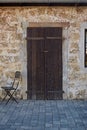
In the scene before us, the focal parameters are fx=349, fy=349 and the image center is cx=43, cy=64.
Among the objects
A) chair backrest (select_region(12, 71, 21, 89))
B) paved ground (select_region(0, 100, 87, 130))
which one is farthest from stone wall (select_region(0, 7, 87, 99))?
paved ground (select_region(0, 100, 87, 130))

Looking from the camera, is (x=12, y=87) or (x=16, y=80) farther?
(x=16, y=80)

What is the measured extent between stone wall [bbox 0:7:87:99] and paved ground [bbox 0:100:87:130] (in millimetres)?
707

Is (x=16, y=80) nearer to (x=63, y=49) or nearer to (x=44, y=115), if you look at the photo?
(x=63, y=49)

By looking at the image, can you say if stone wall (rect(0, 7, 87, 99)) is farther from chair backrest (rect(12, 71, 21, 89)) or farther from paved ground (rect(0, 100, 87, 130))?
paved ground (rect(0, 100, 87, 130))

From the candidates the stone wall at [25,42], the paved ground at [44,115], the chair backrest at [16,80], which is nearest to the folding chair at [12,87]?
the chair backrest at [16,80]

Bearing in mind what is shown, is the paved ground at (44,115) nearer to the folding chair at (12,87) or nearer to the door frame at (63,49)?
the folding chair at (12,87)

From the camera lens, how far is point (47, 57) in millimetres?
11172

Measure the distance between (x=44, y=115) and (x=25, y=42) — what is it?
3.16 m

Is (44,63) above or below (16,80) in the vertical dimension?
above

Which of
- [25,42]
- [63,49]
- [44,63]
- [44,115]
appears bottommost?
[44,115]

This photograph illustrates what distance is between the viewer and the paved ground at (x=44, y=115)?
7.61 metres

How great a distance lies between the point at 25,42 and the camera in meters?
11.2

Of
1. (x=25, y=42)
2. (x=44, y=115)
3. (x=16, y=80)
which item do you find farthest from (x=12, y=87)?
(x=44, y=115)

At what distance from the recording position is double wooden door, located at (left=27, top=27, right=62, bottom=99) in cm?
1112
